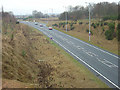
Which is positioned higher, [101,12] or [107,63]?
[101,12]

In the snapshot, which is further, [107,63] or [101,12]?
[101,12]

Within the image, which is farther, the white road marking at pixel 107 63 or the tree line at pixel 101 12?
the tree line at pixel 101 12

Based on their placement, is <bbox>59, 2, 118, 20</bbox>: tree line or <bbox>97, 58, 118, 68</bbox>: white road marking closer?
<bbox>97, 58, 118, 68</bbox>: white road marking

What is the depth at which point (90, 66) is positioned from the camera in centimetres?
1436

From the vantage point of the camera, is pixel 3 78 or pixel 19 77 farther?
pixel 19 77

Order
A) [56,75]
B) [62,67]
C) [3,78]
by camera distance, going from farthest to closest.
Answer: [62,67] → [56,75] → [3,78]

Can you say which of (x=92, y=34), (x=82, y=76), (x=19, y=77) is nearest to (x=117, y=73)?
(x=82, y=76)

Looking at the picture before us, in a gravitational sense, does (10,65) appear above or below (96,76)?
above

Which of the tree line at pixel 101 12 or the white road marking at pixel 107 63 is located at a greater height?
the tree line at pixel 101 12

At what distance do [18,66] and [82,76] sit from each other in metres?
4.86

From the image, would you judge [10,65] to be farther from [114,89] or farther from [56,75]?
[114,89]

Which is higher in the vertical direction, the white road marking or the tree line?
the tree line

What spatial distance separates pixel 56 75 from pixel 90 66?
145 inches

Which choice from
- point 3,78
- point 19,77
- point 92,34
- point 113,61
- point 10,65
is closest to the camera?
point 3,78
